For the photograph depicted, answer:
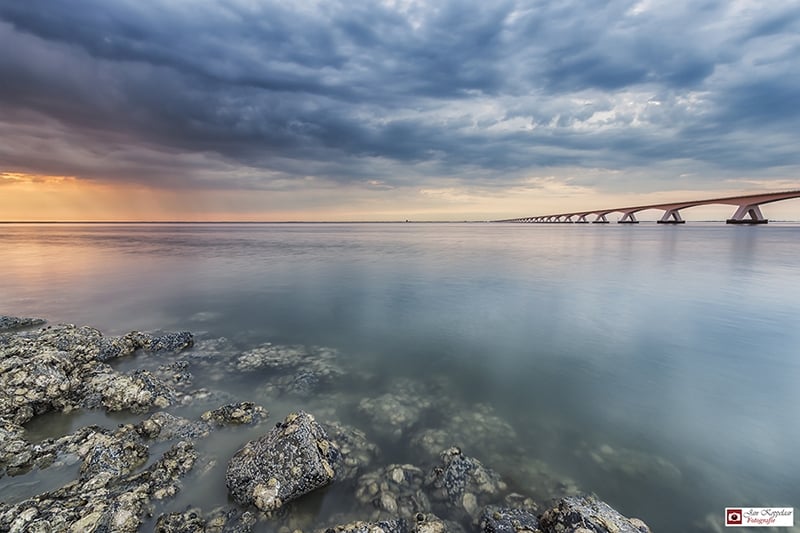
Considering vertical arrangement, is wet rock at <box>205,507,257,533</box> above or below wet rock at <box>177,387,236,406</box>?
below

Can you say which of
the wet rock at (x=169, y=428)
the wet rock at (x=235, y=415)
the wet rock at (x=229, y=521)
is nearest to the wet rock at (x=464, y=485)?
the wet rock at (x=229, y=521)

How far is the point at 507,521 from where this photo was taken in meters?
3.70

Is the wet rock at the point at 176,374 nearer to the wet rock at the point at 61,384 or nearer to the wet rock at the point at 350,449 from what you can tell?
the wet rock at the point at 61,384

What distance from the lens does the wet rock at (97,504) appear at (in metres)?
3.33

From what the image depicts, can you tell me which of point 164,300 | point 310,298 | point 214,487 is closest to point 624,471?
point 214,487

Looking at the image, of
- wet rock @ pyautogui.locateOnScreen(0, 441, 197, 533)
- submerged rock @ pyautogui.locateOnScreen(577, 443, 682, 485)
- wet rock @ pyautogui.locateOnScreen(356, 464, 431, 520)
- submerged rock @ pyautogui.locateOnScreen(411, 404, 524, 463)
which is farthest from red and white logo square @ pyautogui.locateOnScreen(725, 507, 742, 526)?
wet rock @ pyautogui.locateOnScreen(0, 441, 197, 533)

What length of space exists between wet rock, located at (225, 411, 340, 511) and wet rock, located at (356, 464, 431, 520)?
536 millimetres

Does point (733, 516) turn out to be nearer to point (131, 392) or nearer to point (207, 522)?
point (207, 522)

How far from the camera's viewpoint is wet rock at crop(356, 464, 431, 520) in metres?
4.02

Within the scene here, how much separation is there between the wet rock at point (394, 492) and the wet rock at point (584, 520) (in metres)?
1.43

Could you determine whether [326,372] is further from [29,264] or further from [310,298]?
[29,264]

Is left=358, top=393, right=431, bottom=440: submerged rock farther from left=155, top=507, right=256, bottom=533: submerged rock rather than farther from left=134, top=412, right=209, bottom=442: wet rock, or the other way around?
left=134, top=412, right=209, bottom=442: wet rock

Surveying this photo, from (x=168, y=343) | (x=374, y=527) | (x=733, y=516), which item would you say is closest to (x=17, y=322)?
(x=168, y=343)

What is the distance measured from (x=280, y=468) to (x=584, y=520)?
355cm
